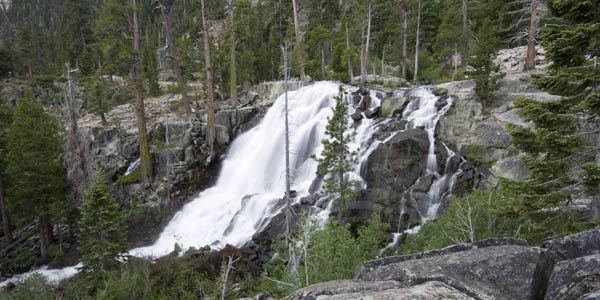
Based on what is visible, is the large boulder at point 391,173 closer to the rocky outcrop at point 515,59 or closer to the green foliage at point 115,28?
the rocky outcrop at point 515,59

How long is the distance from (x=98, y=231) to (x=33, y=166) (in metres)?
A: 9.06

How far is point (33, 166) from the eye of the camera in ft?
73.0

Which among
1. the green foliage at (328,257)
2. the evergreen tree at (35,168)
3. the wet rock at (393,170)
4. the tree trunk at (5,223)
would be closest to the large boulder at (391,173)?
the wet rock at (393,170)

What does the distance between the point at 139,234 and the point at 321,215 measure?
11013mm

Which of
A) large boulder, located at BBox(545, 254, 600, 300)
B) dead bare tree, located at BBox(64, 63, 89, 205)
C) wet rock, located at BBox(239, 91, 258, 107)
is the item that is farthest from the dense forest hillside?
wet rock, located at BBox(239, 91, 258, 107)

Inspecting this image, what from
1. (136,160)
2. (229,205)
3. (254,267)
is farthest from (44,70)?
(254,267)

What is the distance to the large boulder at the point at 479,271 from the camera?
4305mm

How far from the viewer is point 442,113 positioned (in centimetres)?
1948

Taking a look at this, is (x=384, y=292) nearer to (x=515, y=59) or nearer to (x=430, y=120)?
(x=430, y=120)

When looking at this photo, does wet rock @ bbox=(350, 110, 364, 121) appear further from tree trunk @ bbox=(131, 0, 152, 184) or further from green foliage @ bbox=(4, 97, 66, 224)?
green foliage @ bbox=(4, 97, 66, 224)

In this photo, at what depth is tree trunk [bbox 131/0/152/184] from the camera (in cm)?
2212

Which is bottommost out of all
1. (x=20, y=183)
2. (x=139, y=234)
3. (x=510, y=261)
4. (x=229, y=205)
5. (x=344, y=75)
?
(x=139, y=234)

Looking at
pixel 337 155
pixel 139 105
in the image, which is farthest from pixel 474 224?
pixel 139 105

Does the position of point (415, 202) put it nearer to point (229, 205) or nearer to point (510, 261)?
point (229, 205)
